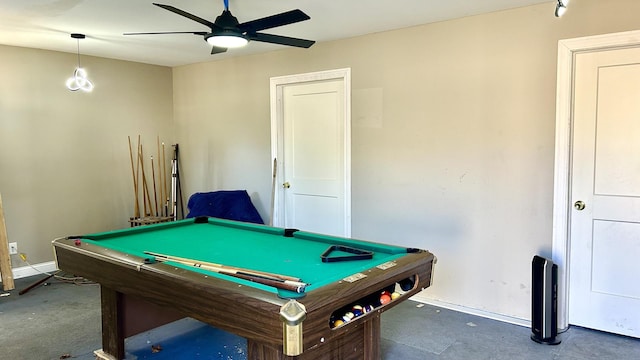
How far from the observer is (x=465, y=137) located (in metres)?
3.37

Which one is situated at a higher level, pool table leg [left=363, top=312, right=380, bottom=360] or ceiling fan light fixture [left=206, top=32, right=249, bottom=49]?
ceiling fan light fixture [left=206, top=32, right=249, bottom=49]

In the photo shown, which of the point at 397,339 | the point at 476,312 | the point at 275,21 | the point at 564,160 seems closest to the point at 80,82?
A: the point at 275,21

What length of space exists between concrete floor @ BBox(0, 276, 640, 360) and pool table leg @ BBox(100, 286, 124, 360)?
153mm

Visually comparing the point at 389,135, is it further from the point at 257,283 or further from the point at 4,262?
the point at 4,262

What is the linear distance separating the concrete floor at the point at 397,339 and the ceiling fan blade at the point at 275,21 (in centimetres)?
196

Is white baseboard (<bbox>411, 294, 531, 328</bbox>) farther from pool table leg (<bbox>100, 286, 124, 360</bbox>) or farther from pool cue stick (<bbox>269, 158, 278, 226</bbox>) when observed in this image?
pool table leg (<bbox>100, 286, 124, 360</bbox>)

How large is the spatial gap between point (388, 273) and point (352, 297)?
266 millimetres

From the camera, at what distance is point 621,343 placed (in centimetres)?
287

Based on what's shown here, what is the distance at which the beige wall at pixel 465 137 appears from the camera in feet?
10.0

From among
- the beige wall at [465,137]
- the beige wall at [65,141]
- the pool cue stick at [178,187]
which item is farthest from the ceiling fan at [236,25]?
the pool cue stick at [178,187]

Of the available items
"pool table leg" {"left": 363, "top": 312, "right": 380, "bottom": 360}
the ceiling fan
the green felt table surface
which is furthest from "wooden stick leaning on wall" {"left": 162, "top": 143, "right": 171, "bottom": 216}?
"pool table leg" {"left": 363, "top": 312, "right": 380, "bottom": 360}

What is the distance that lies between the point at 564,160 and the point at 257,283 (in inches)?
92.1

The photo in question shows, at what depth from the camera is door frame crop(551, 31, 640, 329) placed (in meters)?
2.92

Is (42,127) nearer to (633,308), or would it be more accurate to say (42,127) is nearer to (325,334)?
(325,334)
